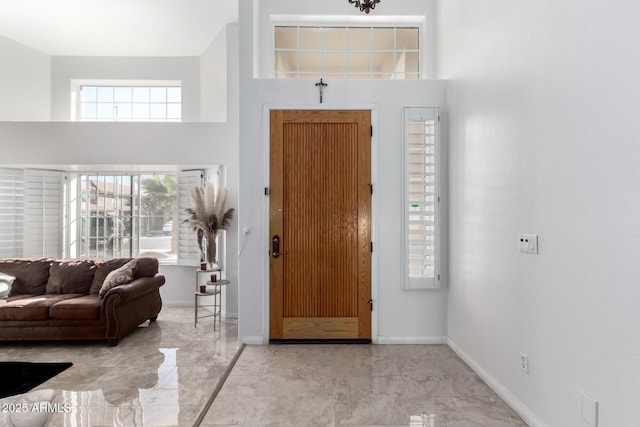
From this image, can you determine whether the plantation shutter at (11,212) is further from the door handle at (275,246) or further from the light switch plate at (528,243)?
the light switch plate at (528,243)

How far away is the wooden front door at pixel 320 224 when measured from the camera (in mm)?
3588

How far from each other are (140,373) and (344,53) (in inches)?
151

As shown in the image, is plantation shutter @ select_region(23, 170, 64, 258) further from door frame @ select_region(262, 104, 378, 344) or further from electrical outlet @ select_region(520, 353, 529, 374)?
electrical outlet @ select_region(520, 353, 529, 374)

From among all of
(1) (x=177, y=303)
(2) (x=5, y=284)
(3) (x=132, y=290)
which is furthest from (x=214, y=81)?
(2) (x=5, y=284)

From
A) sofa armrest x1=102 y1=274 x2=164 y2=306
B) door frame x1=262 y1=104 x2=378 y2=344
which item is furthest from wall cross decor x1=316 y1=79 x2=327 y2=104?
sofa armrest x1=102 y1=274 x2=164 y2=306

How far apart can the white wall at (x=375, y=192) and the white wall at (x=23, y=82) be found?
3.91 m

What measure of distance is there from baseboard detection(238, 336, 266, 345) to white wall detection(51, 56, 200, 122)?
3.43 metres

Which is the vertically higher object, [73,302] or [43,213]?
[43,213]

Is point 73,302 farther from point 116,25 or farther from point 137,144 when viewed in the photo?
point 116,25

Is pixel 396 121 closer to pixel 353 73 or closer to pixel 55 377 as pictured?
pixel 353 73

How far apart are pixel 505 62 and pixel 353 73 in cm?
176

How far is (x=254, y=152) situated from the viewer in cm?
359

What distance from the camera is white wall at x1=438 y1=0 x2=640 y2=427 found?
1.58m

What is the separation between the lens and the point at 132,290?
3879mm
